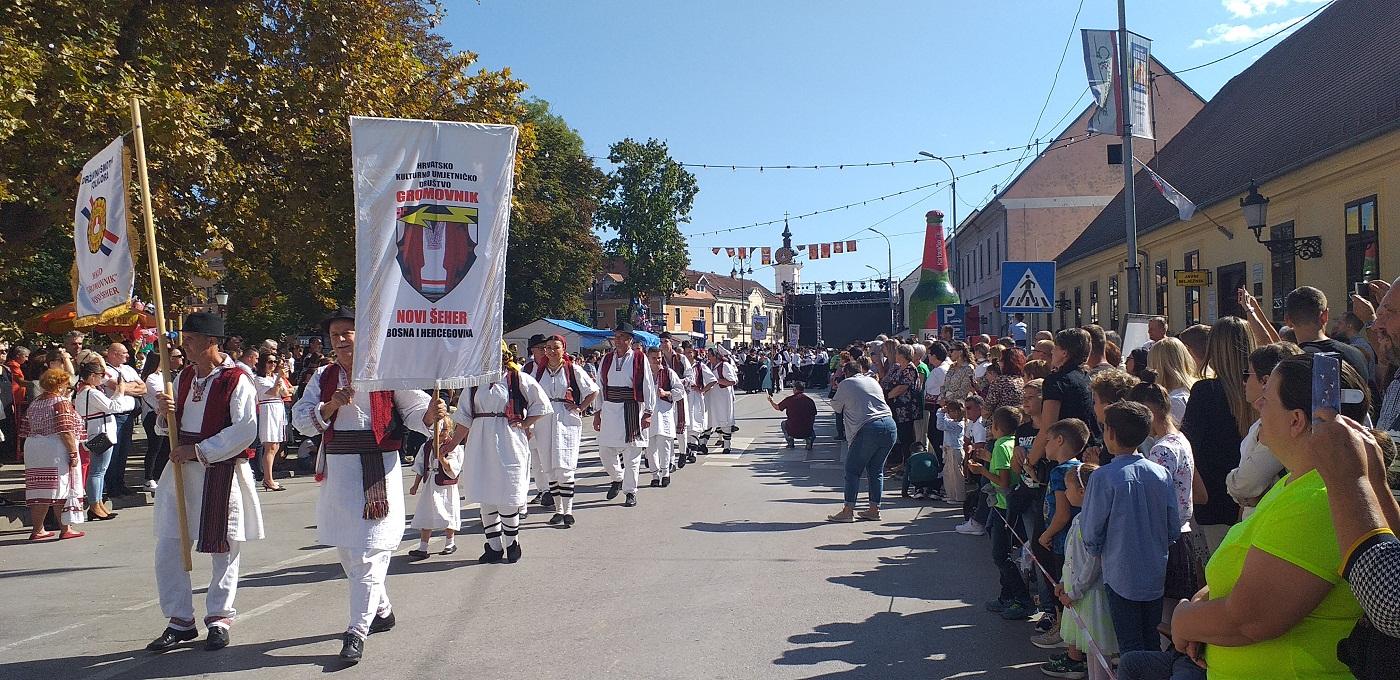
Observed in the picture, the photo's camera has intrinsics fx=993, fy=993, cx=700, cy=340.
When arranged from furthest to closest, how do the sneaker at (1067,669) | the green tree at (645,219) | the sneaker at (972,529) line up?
the green tree at (645,219), the sneaker at (972,529), the sneaker at (1067,669)

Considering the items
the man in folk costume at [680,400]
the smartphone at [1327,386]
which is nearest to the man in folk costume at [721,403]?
the man in folk costume at [680,400]

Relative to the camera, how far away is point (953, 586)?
7.14 meters

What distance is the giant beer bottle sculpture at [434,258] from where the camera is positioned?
586 centimetres

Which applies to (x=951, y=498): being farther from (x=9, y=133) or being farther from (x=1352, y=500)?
(x=9, y=133)

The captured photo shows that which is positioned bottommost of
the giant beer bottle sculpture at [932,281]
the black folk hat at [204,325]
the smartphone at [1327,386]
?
the smartphone at [1327,386]

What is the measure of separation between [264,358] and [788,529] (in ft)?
25.6

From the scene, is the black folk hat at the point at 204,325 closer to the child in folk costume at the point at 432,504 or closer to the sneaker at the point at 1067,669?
the child in folk costume at the point at 432,504

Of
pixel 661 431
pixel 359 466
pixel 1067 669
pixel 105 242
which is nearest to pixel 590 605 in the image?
pixel 359 466

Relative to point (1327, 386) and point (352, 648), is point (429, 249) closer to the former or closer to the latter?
point (352, 648)

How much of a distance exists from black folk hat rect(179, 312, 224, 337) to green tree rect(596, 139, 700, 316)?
4398cm

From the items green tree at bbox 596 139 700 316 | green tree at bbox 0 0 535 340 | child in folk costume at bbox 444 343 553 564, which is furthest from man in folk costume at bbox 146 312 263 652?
green tree at bbox 596 139 700 316

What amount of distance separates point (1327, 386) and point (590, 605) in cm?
512

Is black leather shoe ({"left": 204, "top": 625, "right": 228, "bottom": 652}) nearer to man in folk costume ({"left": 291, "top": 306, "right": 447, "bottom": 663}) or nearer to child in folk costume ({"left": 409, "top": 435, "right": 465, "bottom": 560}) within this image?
man in folk costume ({"left": 291, "top": 306, "right": 447, "bottom": 663})

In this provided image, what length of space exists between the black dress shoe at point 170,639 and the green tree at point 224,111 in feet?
21.2
